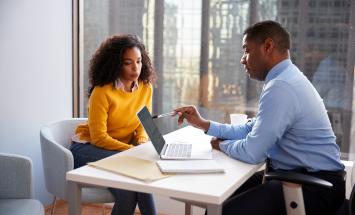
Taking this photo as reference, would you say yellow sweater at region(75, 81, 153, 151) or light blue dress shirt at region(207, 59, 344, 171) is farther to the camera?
yellow sweater at region(75, 81, 153, 151)

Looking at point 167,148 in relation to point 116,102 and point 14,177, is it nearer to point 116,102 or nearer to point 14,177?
point 116,102

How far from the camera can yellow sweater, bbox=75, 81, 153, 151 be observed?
241 cm

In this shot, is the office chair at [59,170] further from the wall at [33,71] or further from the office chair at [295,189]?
the office chair at [295,189]

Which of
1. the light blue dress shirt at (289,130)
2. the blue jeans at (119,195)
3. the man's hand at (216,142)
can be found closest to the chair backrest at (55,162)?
the blue jeans at (119,195)

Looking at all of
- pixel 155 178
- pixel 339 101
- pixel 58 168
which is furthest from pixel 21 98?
pixel 339 101

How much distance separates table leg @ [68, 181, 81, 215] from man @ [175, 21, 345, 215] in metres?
0.57

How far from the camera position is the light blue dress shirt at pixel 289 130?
1804 millimetres

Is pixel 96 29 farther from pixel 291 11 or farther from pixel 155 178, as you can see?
pixel 155 178

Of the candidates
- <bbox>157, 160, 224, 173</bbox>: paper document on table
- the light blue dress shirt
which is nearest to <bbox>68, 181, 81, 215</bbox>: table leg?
<bbox>157, 160, 224, 173</bbox>: paper document on table

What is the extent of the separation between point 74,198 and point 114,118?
2.69 feet

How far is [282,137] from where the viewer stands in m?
1.93

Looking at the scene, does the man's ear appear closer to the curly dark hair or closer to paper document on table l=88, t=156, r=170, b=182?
paper document on table l=88, t=156, r=170, b=182

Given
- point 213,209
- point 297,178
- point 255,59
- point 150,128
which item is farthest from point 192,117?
point 213,209

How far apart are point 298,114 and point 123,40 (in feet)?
3.84
